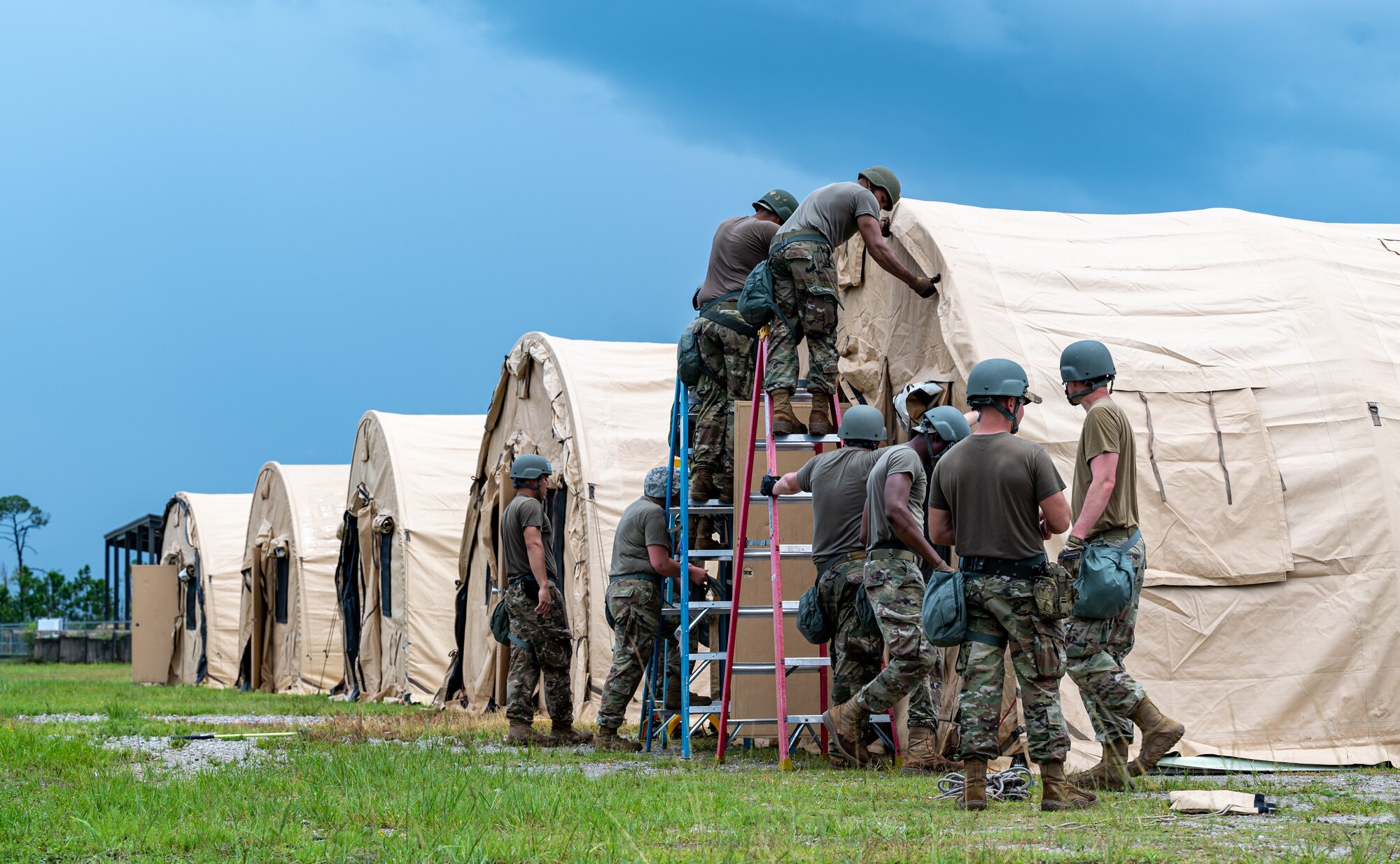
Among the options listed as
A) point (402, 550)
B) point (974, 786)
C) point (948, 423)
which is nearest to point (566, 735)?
point (948, 423)

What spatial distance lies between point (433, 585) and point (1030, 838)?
13.5m

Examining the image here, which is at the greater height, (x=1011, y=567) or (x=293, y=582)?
(x=1011, y=567)

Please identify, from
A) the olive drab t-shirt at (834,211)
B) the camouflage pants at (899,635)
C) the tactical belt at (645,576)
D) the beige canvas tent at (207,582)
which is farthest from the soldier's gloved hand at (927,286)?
the beige canvas tent at (207,582)

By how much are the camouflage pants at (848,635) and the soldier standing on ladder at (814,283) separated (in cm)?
104

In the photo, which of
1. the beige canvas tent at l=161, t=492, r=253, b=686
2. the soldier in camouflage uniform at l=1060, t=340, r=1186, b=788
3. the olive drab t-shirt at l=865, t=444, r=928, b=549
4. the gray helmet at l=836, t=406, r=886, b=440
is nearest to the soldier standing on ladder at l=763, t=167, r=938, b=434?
the gray helmet at l=836, t=406, r=886, b=440

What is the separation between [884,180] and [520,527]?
332cm

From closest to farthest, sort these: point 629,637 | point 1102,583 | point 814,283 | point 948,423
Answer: point 1102,583 → point 948,423 → point 814,283 → point 629,637

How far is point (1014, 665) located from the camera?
5.44m

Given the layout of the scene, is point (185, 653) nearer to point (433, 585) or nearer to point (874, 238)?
point (433, 585)

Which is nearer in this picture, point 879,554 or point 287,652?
point 879,554

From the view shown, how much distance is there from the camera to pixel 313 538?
21578 mm

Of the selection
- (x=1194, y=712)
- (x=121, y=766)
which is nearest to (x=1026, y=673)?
(x=1194, y=712)

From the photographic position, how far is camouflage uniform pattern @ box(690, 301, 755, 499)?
28.1 feet

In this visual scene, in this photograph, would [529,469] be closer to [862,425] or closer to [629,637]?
[629,637]
